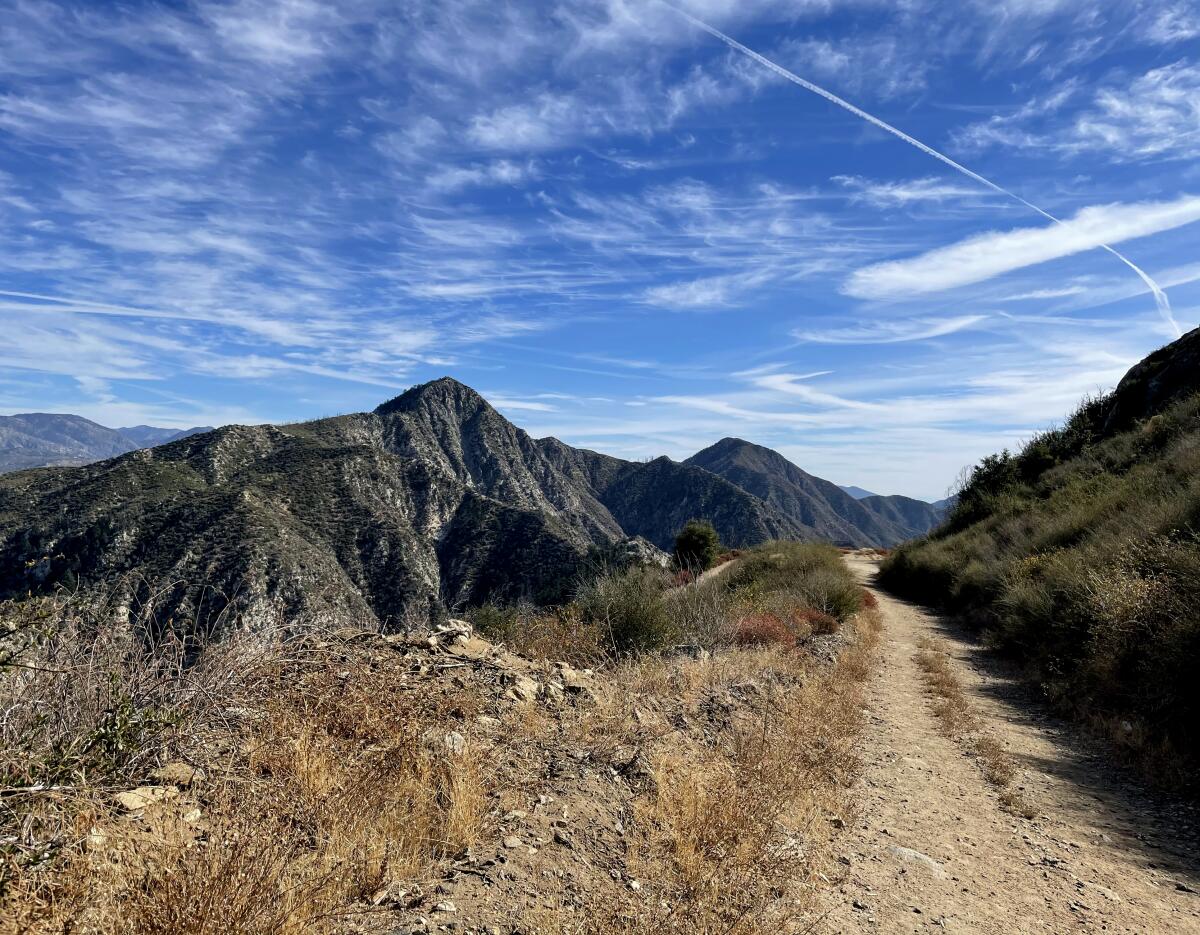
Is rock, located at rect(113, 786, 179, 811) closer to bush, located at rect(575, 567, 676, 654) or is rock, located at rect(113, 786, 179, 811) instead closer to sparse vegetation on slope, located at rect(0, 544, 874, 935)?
sparse vegetation on slope, located at rect(0, 544, 874, 935)

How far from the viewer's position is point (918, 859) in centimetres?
498

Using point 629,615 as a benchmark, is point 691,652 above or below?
below

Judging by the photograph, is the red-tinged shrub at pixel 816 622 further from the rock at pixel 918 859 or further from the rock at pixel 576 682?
the rock at pixel 918 859

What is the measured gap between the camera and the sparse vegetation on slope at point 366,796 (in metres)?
2.82

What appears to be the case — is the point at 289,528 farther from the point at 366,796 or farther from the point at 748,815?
the point at 748,815

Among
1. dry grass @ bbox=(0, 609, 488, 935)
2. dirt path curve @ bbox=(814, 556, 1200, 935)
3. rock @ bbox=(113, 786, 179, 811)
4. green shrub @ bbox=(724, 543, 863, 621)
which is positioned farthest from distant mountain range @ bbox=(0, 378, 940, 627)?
green shrub @ bbox=(724, 543, 863, 621)

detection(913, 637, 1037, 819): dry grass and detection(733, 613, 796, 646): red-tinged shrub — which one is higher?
detection(733, 613, 796, 646): red-tinged shrub

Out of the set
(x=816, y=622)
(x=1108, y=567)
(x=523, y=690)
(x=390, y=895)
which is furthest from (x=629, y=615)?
(x=1108, y=567)

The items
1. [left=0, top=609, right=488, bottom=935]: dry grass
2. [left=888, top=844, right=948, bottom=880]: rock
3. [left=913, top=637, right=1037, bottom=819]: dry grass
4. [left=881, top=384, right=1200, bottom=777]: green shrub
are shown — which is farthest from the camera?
[left=881, top=384, right=1200, bottom=777]: green shrub

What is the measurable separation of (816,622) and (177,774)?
48.2 feet

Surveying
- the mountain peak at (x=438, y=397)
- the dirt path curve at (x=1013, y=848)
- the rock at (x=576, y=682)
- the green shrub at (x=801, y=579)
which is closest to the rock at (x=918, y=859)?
the dirt path curve at (x=1013, y=848)

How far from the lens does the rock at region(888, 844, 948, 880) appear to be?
480 centimetres

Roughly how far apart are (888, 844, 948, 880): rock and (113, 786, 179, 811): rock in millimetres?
5268

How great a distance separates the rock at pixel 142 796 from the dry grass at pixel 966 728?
283 inches
